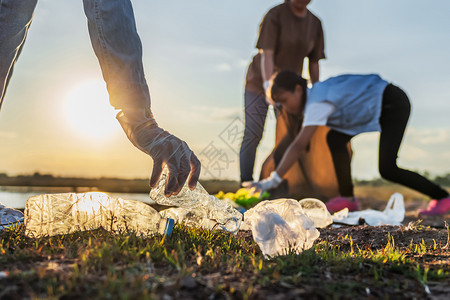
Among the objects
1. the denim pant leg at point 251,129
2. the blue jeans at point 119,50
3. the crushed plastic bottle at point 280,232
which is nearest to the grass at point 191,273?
the crushed plastic bottle at point 280,232

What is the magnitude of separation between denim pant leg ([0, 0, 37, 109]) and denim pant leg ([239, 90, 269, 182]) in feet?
12.1

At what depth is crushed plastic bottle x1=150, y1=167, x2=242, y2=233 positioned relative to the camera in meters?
2.64

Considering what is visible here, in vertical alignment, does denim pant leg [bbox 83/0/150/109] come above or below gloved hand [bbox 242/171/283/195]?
above

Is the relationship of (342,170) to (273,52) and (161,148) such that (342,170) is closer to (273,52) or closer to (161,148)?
(273,52)

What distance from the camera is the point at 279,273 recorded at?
1.59 m

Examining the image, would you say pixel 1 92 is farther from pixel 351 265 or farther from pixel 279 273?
pixel 351 265

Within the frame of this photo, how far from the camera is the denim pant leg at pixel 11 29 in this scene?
8.50 ft

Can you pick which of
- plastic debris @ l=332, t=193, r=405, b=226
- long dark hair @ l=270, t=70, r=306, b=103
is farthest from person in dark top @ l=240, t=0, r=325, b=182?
plastic debris @ l=332, t=193, r=405, b=226

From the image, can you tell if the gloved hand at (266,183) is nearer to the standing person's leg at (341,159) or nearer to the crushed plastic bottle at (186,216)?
the standing person's leg at (341,159)

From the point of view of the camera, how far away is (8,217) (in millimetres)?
2799

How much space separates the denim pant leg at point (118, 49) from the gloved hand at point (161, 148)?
0.08 m

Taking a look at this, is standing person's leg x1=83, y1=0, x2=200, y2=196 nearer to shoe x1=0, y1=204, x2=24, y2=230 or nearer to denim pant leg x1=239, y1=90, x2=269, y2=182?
shoe x1=0, y1=204, x2=24, y2=230

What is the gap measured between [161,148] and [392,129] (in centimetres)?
366

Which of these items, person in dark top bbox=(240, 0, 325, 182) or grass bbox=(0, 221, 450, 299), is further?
person in dark top bbox=(240, 0, 325, 182)
